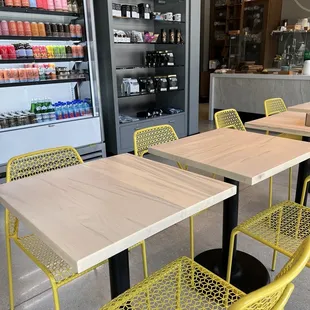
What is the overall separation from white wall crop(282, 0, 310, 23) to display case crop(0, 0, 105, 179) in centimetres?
528

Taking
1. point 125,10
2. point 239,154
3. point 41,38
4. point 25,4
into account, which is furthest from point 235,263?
point 125,10

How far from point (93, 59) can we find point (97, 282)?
2.22 metres

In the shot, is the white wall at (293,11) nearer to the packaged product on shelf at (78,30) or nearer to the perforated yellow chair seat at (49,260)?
the packaged product on shelf at (78,30)

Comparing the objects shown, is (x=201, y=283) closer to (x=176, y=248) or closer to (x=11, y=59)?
(x=176, y=248)

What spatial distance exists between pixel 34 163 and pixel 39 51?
1826 millimetres

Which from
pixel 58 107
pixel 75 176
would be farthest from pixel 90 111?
pixel 75 176

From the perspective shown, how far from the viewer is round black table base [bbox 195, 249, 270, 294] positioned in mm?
1650

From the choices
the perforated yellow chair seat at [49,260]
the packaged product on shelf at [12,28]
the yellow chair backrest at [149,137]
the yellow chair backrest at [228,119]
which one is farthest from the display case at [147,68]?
the perforated yellow chair seat at [49,260]

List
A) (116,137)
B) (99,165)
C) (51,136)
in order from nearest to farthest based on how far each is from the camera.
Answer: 1. (99,165)
2. (51,136)
3. (116,137)

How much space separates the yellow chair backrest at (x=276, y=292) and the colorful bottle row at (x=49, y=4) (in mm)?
2968

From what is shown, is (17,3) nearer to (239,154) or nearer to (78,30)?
(78,30)

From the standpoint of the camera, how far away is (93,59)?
3.16 metres

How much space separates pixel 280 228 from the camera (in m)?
1.40

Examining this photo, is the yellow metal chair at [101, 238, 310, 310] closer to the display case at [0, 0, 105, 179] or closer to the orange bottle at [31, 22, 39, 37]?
the display case at [0, 0, 105, 179]
